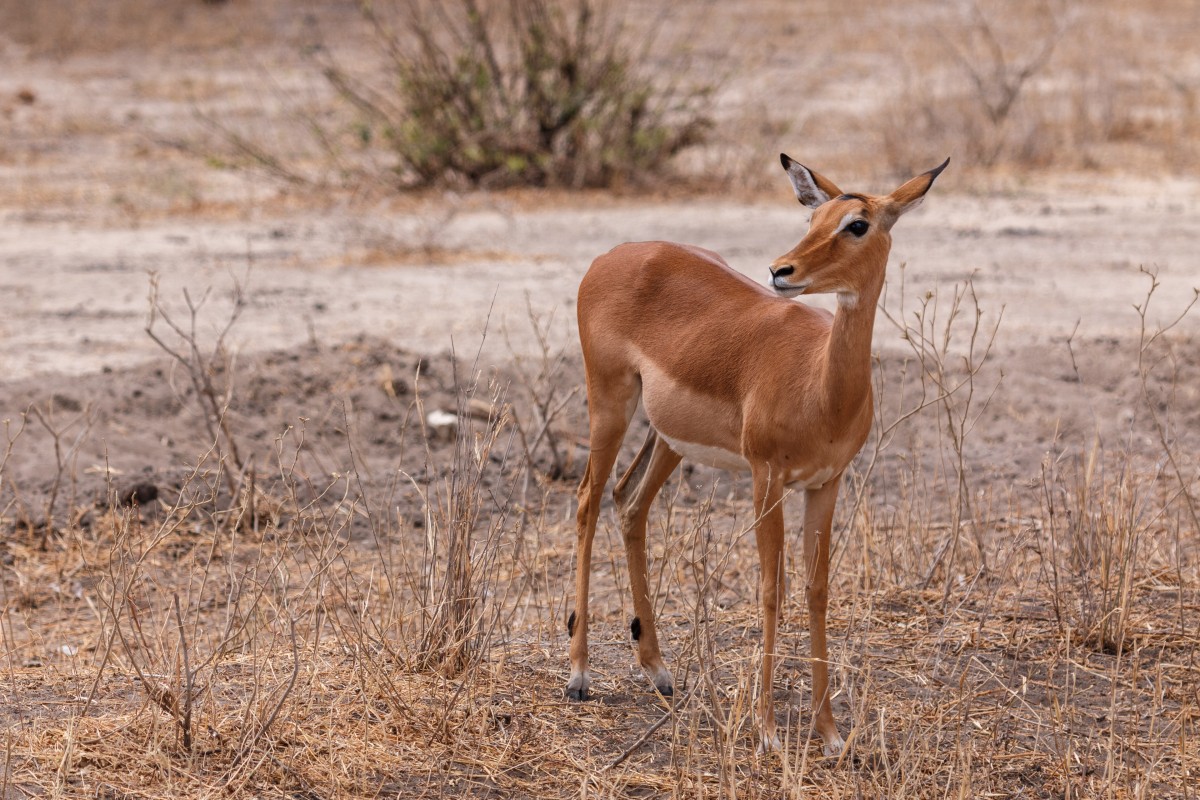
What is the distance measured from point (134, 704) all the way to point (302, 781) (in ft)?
2.33

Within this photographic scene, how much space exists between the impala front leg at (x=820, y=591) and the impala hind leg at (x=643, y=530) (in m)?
0.58

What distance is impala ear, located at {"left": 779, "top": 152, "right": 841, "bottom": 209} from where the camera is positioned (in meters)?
3.66

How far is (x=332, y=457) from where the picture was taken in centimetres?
673

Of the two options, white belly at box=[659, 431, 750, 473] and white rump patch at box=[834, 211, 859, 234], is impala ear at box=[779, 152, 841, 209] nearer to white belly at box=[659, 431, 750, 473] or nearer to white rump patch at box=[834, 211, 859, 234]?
white rump patch at box=[834, 211, 859, 234]

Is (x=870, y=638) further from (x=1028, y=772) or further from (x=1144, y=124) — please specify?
(x=1144, y=124)

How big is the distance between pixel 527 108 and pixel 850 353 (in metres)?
10.3

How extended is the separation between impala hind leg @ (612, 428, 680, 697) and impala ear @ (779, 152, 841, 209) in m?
0.97

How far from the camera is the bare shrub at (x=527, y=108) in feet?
43.3

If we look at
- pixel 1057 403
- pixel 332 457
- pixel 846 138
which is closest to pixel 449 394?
pixel 332 457

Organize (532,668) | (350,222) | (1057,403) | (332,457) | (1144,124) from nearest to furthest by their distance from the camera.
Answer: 1. (532,668)
2. (332,457)
3. (1057,403)
4. (350,222)
5. (1144,124)

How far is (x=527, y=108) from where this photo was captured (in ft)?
44.1

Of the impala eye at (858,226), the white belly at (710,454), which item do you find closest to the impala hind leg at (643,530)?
the white belly at (710,454)

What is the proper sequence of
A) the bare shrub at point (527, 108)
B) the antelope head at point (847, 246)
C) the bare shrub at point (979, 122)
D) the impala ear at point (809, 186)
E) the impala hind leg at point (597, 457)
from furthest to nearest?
the bare shrub at point (979, 122) < the bare shrub at point (527, 108) < the impala hind leg at point (597, 457) < the impala ear at point (809, 186) < the antelope head at point (847, 246)

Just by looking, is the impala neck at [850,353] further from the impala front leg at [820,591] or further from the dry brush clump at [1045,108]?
the dry brush clump at [1045,108]
